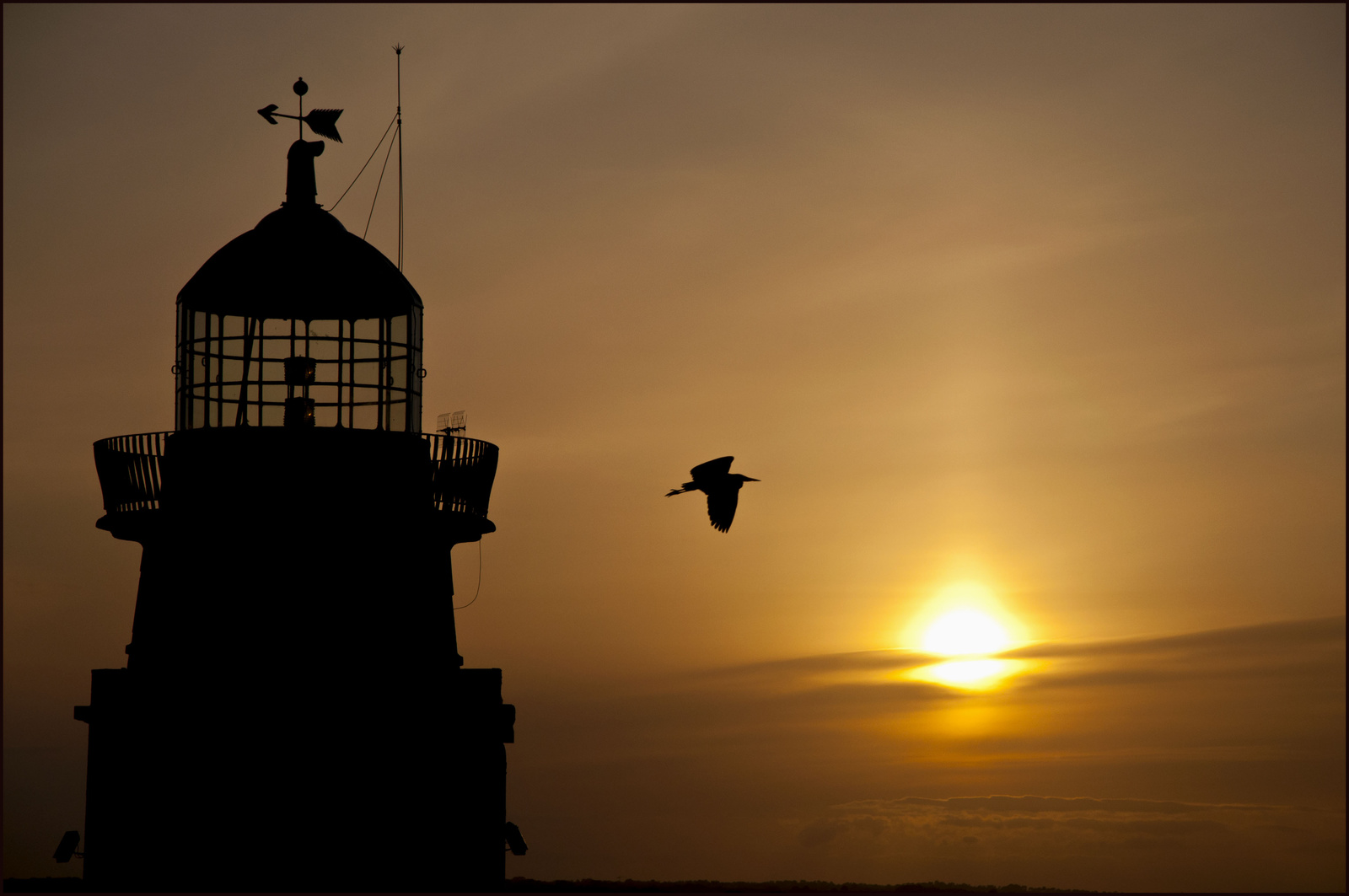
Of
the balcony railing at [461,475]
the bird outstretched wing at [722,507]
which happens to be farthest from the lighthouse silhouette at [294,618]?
the bird outstretched wing at [722,507]

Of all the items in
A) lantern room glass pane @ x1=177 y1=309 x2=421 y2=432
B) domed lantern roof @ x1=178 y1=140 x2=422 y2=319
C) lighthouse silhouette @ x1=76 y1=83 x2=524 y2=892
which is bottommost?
lighthouse silhouette @ x1=76 y1=83 x2=524 y2=892

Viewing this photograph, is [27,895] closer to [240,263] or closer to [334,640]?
[334,640]

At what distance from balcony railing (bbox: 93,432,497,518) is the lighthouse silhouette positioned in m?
0.03

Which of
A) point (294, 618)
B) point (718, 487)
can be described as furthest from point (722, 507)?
point (294, 618)

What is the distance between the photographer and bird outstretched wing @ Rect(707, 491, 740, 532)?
73.5ft

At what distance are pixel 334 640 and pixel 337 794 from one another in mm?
2203

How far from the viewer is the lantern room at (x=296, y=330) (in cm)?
2472

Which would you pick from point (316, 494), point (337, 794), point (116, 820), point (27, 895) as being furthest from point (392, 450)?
point (27, 895)

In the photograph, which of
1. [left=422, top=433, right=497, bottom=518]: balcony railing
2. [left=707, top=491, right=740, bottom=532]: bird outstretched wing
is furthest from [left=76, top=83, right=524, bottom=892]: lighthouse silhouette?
[left=707, top=491, right=740, bottom=532]: bird outstretched wing

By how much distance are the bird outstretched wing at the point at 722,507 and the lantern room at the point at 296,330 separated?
5.45 meters

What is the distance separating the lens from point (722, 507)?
22.7 metres

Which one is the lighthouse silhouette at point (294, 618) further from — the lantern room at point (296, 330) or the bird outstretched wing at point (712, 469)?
the bird outstretched wing at point (712, 469)

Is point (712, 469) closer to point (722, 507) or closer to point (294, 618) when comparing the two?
point (722, 507)

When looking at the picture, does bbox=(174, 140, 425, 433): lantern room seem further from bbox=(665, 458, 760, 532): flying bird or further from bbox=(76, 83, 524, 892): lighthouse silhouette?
bbox=(665, 458, 760, 532): flying bird
